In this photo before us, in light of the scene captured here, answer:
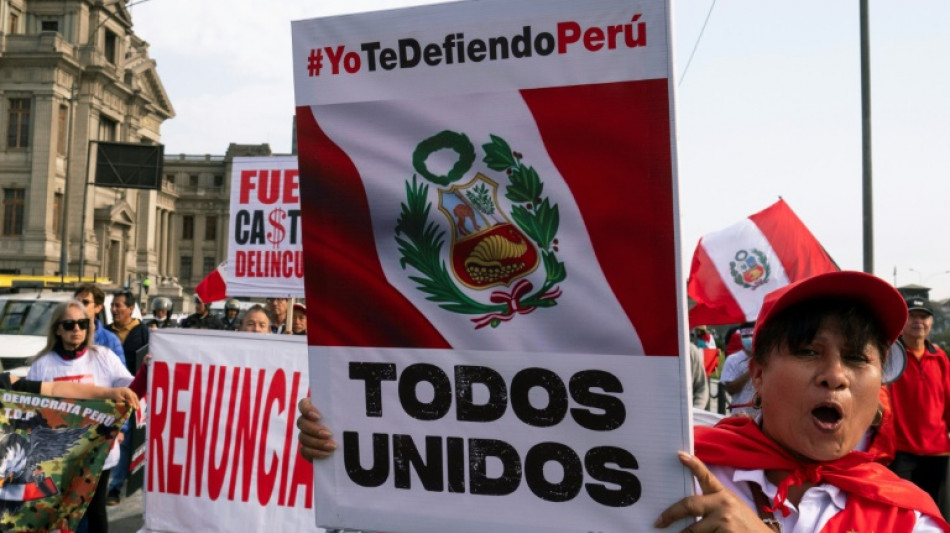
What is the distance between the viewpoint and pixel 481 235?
82.7 inches

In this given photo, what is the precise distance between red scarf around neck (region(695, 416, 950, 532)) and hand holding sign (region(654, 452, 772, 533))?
74mm

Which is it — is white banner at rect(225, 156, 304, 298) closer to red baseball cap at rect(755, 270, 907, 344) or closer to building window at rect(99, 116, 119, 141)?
red baseball cap at rect(755, 270, 907, 344)

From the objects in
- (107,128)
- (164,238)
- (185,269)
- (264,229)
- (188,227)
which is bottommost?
(264,229)

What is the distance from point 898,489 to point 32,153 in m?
56.0

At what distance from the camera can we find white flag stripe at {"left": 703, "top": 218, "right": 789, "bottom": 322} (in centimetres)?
783

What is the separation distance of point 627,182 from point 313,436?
0.93 meters

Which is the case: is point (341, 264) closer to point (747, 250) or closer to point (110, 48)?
point (747, 250)

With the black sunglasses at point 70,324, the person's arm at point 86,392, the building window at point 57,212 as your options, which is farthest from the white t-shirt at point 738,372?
the building window at point 57,212

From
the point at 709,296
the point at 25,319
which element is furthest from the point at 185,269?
the point at 709,296

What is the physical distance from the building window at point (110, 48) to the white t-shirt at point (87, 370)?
5788cm

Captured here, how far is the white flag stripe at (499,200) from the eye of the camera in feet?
6.54

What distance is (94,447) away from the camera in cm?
522

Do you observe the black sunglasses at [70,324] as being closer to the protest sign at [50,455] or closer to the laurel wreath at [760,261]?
the protest sign at [50,455]

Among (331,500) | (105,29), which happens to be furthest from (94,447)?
(105,29)
